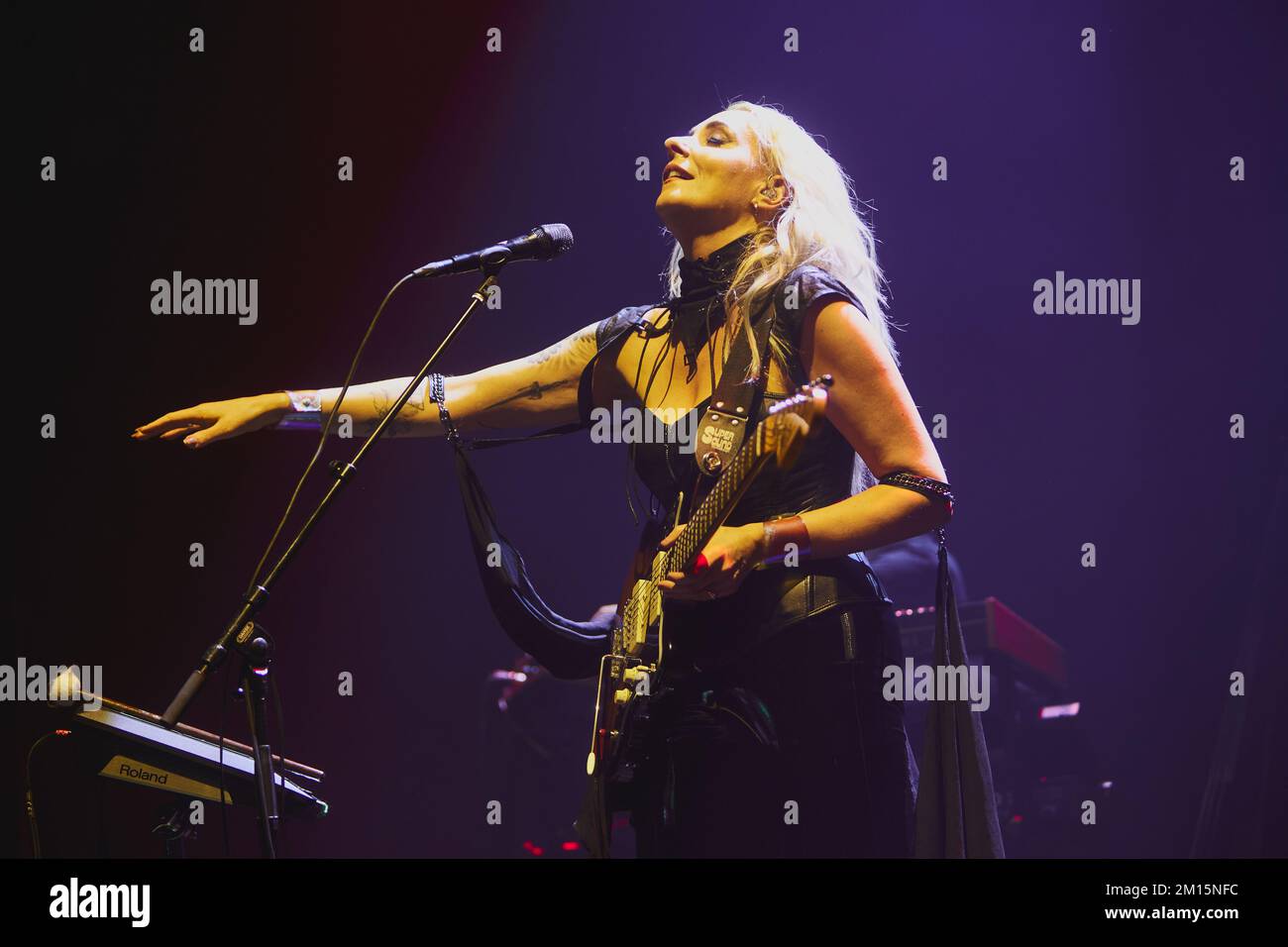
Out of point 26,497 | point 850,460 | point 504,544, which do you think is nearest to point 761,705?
point 850,460

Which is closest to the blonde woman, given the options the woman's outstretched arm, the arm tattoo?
the woman's outstretched arm

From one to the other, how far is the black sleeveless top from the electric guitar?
0.10m

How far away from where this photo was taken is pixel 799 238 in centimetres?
267

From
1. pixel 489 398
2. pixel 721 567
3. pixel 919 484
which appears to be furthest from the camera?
pixel 489 398

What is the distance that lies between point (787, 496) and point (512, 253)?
941 millimetres

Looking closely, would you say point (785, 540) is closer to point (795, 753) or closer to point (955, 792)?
point (795, 753)

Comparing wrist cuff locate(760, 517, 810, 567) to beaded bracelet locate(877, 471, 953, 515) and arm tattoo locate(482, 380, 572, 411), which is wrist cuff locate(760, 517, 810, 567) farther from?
arm tattoo locate(482, 380, 572, 411)

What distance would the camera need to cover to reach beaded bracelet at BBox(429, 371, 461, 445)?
9.34 feet

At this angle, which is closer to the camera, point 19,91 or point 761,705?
point 761,705

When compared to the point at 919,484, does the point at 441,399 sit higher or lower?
higher

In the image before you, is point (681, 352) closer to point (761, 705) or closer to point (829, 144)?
point (761, 705)

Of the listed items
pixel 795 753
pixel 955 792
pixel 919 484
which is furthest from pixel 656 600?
pixel 955 792

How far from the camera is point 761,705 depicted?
Answer: 2.20m
